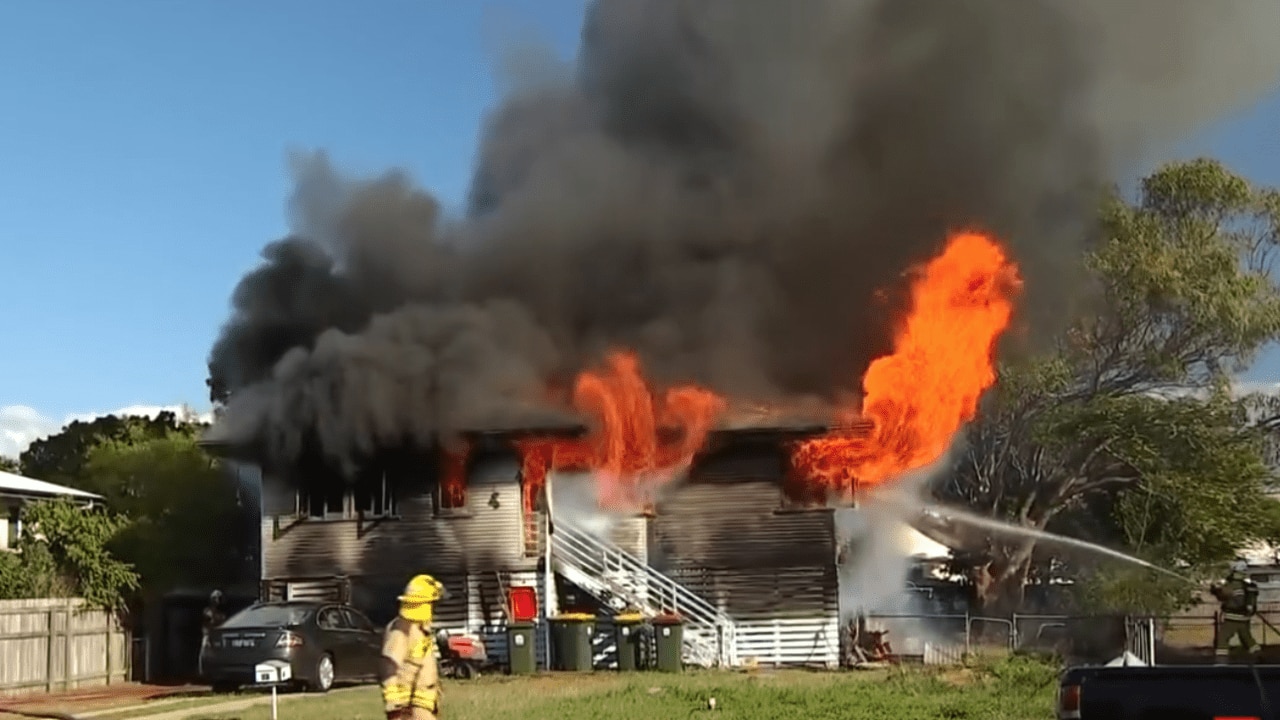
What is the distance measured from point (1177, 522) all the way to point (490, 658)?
14730mm

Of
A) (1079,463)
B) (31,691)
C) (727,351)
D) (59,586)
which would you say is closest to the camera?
(31,691)

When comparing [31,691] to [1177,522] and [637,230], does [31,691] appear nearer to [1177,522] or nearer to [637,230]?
[637,230]

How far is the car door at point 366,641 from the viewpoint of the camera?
23.0 m

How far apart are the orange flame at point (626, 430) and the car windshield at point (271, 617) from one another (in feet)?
18.9

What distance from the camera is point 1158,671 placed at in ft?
28.1

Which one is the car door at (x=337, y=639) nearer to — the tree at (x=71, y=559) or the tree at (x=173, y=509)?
the tree at (x=71, y=559)

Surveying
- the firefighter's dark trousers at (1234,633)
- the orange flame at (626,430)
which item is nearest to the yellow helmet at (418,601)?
the firefighter's dark trousers at (1234,633)

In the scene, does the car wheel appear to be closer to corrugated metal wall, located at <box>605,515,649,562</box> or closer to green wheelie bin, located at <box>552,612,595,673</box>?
green wheelie bin, located at <box>552,612,595,673</box>

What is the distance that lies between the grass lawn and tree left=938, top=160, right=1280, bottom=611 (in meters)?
13.6

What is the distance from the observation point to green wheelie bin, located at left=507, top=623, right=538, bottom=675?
25.0m

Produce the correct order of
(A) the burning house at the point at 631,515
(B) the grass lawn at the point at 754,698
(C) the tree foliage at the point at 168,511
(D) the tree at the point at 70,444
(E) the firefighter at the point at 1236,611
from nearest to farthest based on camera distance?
(E) the firefighter at the point at 1236,611
(B) the grass lawn at the point at 754,698
(A) the burning house at the point at 631,515
(C) the tree foliage at the point at 168,511
(D) the tree at the point at 70,444

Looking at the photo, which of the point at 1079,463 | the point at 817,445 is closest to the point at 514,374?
the point at 817,445

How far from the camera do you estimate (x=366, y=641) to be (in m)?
23.2

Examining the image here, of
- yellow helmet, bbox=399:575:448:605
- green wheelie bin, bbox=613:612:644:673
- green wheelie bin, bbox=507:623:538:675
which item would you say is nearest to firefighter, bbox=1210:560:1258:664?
yellow helmet, bbox=399:575:448:605
